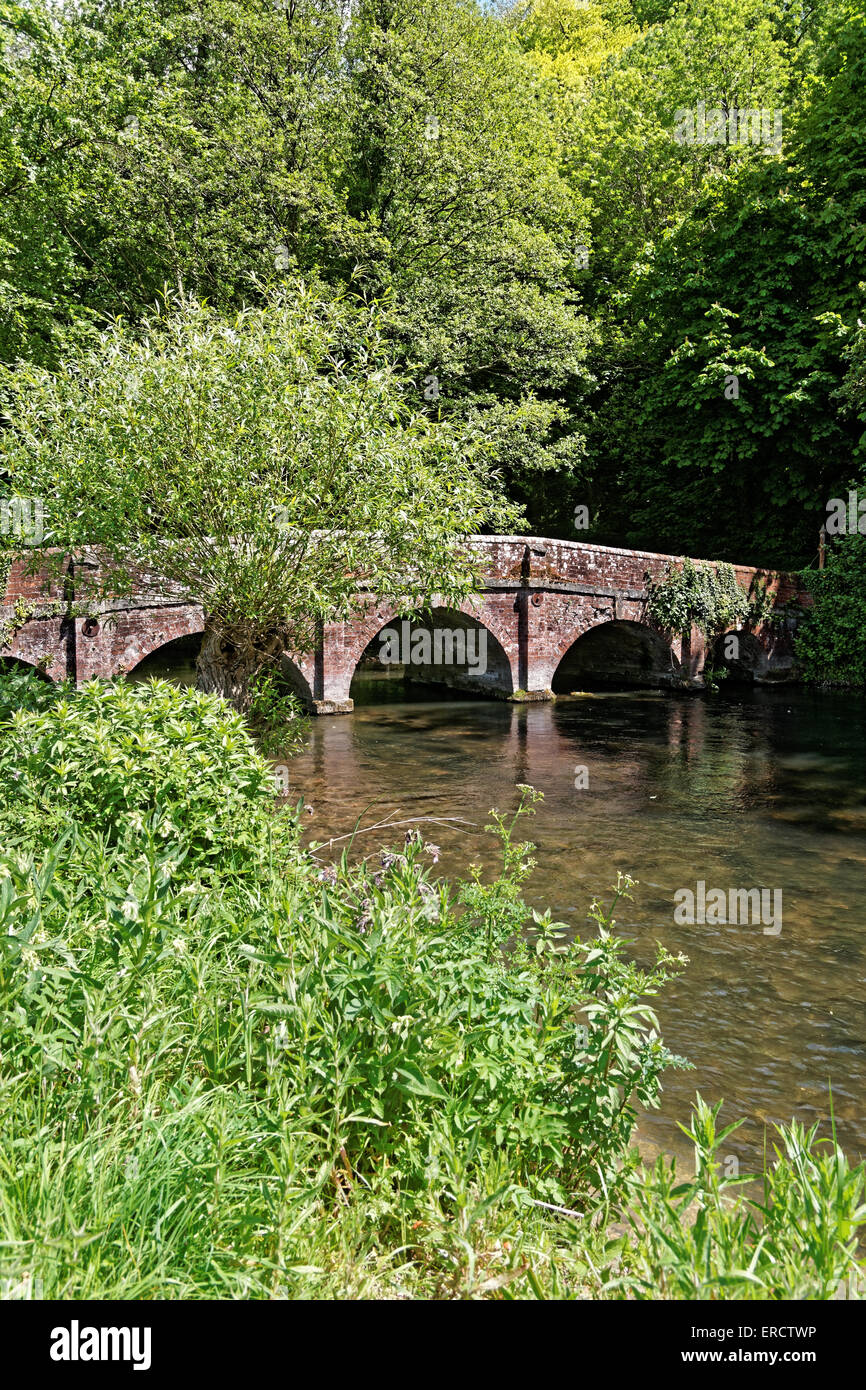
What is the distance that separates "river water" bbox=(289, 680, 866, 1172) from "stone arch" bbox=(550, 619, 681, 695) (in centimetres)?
267

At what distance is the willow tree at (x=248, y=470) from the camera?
20.7ft

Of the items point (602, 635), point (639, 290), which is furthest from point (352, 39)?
point (602, 635)

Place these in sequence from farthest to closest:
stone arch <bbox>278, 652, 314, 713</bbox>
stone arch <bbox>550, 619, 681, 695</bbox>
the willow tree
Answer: stone arch <bbox>550, 619, 681, 695</bbox>, stone arch <bbox>278, 652, 314, 713</bbox>, the willow tree

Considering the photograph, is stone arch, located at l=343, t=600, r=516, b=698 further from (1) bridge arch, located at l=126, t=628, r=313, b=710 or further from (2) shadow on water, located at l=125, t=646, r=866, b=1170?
(1) bridge arch, located at l=126, t=628, r=313, b=710

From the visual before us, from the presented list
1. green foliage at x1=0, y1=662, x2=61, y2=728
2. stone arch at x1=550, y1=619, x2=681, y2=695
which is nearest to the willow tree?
green foliage at x1=0, y1=662, x2=61, y2=728

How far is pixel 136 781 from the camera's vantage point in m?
4.27

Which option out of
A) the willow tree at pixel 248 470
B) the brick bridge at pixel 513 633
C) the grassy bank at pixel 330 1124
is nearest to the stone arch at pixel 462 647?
the brick bridge at pixel 513 633

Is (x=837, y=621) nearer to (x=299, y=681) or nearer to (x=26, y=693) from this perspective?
(x=299, y=681)

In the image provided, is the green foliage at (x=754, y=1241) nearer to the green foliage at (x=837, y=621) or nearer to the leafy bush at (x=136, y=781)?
the leafy bush at (x=136, y=781)

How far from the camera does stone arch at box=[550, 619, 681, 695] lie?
2003 cm

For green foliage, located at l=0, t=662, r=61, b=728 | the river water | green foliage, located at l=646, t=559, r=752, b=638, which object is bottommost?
the river water

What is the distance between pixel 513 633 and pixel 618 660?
539cm

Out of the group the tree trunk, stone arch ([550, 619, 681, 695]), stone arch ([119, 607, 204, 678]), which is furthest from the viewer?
stone arch ([550, 619, 681, 695])

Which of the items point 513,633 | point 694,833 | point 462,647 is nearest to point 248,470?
point 694,833
